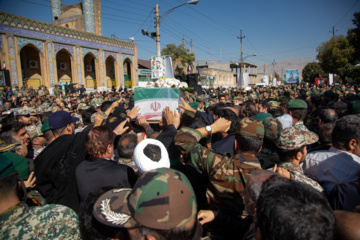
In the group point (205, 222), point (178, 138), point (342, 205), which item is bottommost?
point (205, 222)

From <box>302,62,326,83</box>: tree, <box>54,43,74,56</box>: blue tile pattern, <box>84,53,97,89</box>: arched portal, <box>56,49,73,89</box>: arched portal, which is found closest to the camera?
<box>54,43,74,56</box>: blue tile pattern

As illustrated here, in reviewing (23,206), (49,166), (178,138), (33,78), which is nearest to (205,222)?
(178,138)

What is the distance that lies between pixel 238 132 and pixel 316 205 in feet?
3.80

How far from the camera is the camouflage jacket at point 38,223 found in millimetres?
1375

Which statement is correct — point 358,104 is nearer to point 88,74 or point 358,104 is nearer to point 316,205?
point 316,205

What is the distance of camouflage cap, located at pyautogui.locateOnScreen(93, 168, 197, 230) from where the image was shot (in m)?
1.08

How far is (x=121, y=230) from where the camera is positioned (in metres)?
1.35

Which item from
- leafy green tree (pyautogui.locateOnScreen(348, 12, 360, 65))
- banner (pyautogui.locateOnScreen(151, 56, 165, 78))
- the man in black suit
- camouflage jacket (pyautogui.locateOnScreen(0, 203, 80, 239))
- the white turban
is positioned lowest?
camouflage jacket (pyautogui.locateOnScreen(0, 203, 80, 239))

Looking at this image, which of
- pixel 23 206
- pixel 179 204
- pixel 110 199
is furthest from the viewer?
pixel 23 206

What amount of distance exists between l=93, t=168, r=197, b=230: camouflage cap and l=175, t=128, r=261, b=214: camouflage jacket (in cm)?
73

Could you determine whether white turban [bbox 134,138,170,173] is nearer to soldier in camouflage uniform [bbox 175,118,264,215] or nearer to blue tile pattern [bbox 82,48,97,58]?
soldier in camouflage uniform [bbox 175,118,264,215]

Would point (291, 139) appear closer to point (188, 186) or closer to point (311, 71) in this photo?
point (188, 186)

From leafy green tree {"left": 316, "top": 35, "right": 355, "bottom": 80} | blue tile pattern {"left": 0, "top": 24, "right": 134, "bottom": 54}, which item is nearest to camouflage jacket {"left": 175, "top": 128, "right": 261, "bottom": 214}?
leafy green tree {"left": 316, "top": 35, "right": 355, "bottom": 80}

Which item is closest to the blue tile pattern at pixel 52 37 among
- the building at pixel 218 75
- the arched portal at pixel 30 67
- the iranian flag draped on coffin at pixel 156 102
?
the arched portal at pixel 30 67
